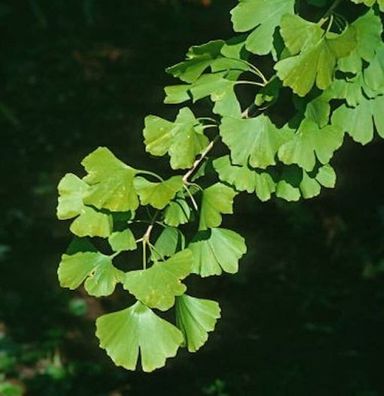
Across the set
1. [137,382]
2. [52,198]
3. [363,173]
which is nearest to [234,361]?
[137,382]

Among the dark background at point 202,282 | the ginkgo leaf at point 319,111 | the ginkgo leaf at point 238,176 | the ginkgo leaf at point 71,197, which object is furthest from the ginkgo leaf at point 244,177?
the dark background at point 202,282

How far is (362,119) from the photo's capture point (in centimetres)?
148

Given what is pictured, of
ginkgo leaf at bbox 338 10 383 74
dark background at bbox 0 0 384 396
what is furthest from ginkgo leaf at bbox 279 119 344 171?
dark background at bbox 0 0 384 396

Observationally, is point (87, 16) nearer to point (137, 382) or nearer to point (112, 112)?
point (112, 112)

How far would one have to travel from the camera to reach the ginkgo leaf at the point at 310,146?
1.41 meters

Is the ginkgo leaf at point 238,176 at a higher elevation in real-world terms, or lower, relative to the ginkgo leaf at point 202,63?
lower

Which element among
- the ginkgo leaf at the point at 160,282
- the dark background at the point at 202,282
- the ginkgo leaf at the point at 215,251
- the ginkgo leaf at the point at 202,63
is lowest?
the ginkgo leaf at the point at 160,282

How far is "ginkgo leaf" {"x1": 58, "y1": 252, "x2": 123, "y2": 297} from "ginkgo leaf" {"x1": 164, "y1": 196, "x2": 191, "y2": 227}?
111mm

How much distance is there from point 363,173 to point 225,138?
3928 mm

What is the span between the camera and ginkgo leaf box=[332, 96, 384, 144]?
1.47 m

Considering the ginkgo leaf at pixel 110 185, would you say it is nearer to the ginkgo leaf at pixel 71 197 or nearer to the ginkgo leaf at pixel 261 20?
the ginkgo leaf at pixel 71 197

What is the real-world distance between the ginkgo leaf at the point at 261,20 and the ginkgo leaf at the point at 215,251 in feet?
0.99

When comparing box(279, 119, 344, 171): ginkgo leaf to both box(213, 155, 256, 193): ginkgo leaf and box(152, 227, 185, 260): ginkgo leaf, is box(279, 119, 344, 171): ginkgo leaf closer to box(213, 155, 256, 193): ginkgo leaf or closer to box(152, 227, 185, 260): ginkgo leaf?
box(213, 155, 256, 193): ginkgo leaf

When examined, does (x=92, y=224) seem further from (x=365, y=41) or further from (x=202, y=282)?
(x=202, y=282)
